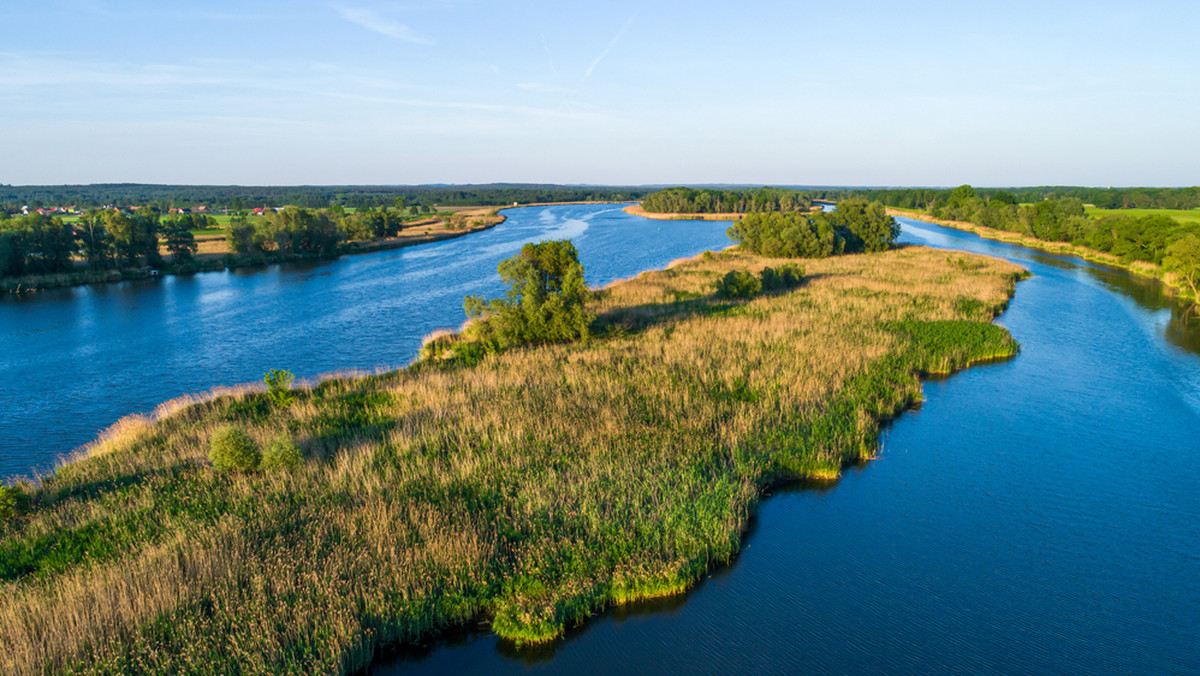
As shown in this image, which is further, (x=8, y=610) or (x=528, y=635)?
(x=528, y=635)

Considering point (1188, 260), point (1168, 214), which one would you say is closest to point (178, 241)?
point (1188, 260)

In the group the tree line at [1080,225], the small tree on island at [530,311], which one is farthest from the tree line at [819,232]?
the small tree on island at [530,311]

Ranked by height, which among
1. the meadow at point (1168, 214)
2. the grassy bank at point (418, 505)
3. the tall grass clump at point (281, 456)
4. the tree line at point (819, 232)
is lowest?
the grassy bank at point (418, 505)

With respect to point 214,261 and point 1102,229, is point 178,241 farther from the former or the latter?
point 1102,229

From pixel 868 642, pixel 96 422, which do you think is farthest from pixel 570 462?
pixel 96 422

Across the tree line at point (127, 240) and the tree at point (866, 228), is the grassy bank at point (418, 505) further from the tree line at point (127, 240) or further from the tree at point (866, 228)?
the tree line at point (127, 240)

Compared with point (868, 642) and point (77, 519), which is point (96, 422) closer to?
point (77, 519)

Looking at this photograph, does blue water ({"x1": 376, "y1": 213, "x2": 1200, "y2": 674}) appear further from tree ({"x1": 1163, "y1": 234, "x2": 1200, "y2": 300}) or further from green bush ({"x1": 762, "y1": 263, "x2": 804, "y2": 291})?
tree ({"x1": 1163, "y1": 234, "x2": 1200, "y2": 300})
